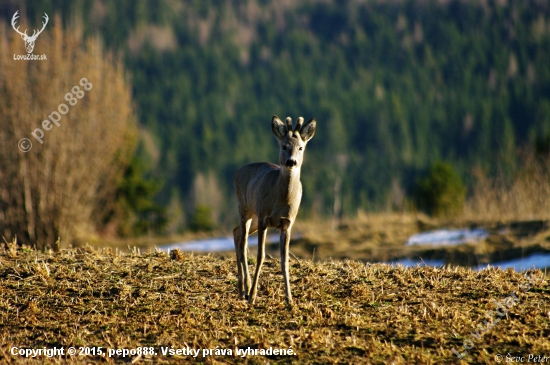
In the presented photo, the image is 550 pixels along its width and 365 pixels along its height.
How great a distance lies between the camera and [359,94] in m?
149

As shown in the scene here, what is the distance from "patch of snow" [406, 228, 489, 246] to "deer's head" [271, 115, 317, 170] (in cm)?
1145

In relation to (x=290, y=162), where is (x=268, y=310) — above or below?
below

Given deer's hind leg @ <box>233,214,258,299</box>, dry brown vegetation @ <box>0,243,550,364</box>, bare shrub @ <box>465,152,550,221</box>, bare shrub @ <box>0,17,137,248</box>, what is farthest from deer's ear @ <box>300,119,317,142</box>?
bare shrub @ <box>465,152,550,221</box>

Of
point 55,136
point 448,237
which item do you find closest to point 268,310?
point 448,237

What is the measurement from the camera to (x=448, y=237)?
20016 mm

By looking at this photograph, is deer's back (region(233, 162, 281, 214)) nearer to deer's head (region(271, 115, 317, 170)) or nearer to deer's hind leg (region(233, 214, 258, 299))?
deer's hind leg (region(233, 214, 258, 299))

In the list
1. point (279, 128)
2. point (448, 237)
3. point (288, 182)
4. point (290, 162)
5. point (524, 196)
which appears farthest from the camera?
point (524, 196)

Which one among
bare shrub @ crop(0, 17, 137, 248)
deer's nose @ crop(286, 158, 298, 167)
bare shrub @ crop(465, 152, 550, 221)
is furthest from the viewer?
bare shrub @ crop(465, 152, 550, 221)

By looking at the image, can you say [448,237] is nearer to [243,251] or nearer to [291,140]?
[243,251]

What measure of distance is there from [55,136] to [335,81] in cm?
13965

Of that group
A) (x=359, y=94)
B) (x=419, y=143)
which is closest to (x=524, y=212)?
(x=419, y=143)

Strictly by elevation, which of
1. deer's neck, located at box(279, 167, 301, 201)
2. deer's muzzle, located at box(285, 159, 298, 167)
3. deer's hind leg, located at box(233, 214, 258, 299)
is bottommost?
deer's hind leg, located at box(233, 214, 258, 299)

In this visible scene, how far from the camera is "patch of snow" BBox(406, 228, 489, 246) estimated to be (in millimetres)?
19188

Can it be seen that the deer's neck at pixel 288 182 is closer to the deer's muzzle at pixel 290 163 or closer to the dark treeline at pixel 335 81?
the deer's muzzle at pixel 290 163
